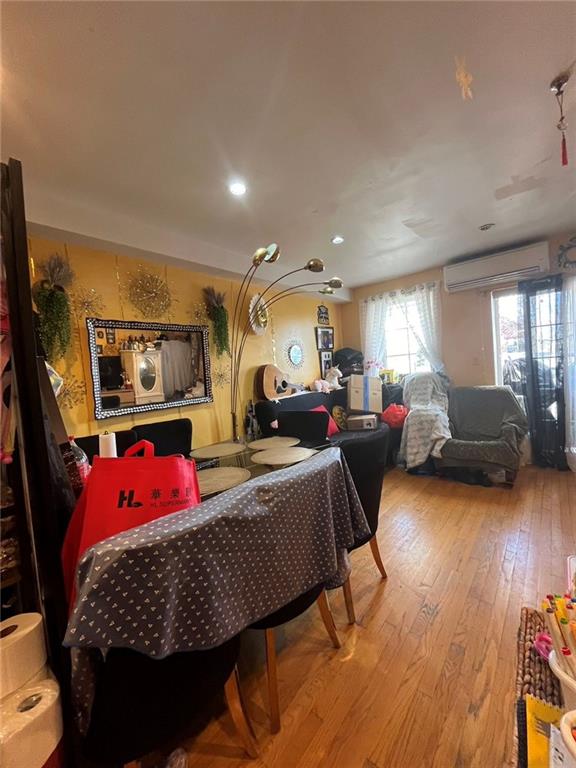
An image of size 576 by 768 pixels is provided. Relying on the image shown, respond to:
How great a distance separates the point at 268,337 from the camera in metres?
3.85

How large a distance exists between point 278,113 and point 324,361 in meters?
3.41

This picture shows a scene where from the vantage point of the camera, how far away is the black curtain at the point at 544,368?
3.45 meters

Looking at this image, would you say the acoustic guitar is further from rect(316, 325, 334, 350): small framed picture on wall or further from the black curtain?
the black curtain

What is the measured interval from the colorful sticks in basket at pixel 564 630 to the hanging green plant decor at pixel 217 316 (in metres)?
2.94

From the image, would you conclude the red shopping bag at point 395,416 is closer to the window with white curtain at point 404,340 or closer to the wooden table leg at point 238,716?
the window with white curtain at point 404,340

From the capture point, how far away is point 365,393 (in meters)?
4.23

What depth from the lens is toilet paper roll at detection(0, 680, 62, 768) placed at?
686mm

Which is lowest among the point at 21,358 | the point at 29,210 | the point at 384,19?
the point at 21,358

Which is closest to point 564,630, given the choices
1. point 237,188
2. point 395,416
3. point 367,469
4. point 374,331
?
point 367,469

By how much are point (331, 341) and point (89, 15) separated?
13.5 feet

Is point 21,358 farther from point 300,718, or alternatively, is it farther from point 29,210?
point 29,210

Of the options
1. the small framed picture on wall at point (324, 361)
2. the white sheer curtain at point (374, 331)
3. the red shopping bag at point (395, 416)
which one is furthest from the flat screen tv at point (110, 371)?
the white sheer curtain at point (374, 331)

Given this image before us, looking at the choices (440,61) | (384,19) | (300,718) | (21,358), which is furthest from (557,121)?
(300,718)

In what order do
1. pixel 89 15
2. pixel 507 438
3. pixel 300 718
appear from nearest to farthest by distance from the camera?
1. pixel 89 15
2. pixel 300 718
3. pixel 507 438
